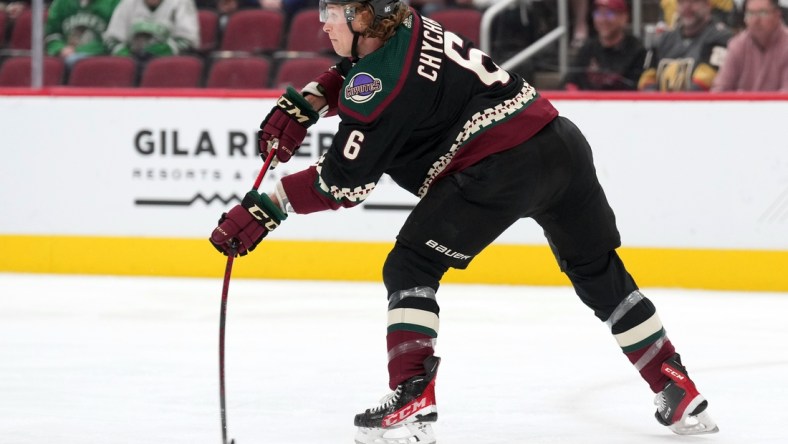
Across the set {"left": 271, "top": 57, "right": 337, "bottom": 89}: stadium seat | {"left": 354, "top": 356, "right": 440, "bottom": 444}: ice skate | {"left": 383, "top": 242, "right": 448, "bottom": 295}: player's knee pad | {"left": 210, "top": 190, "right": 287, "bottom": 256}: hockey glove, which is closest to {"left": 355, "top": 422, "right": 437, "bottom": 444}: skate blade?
{"left": 354, "top": 356, "right": 440, "bottom": 444}: ice skate

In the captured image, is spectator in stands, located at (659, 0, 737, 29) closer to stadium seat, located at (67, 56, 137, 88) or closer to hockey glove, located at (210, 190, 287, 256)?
stadium seat, located at (67, 56, 137, 88)

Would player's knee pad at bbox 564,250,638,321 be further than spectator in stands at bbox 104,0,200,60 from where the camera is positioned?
No

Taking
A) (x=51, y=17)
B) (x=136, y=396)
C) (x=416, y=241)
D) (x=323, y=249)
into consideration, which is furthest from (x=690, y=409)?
(x=51, y=17)

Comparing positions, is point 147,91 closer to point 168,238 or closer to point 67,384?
point 168,238

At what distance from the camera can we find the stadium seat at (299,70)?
6965 mm

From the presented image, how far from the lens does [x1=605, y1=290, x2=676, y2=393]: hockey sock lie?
3291mm

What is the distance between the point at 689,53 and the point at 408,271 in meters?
3.85

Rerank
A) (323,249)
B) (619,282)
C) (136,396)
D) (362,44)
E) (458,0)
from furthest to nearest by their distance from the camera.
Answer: (458,0) < (323,249) < (136,396) < (619,282) < (362,44)

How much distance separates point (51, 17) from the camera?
7.34 meters

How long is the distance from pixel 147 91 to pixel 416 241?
3.95 m

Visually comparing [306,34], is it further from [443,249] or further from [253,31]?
[443,249]

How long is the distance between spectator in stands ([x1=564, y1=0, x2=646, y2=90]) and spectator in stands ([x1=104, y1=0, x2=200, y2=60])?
228 cm

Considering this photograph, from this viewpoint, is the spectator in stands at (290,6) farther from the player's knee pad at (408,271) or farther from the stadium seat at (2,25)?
the player's knee pad at (408,271)

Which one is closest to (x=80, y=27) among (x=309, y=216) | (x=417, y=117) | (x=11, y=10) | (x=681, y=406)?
(x=11, y=10)
